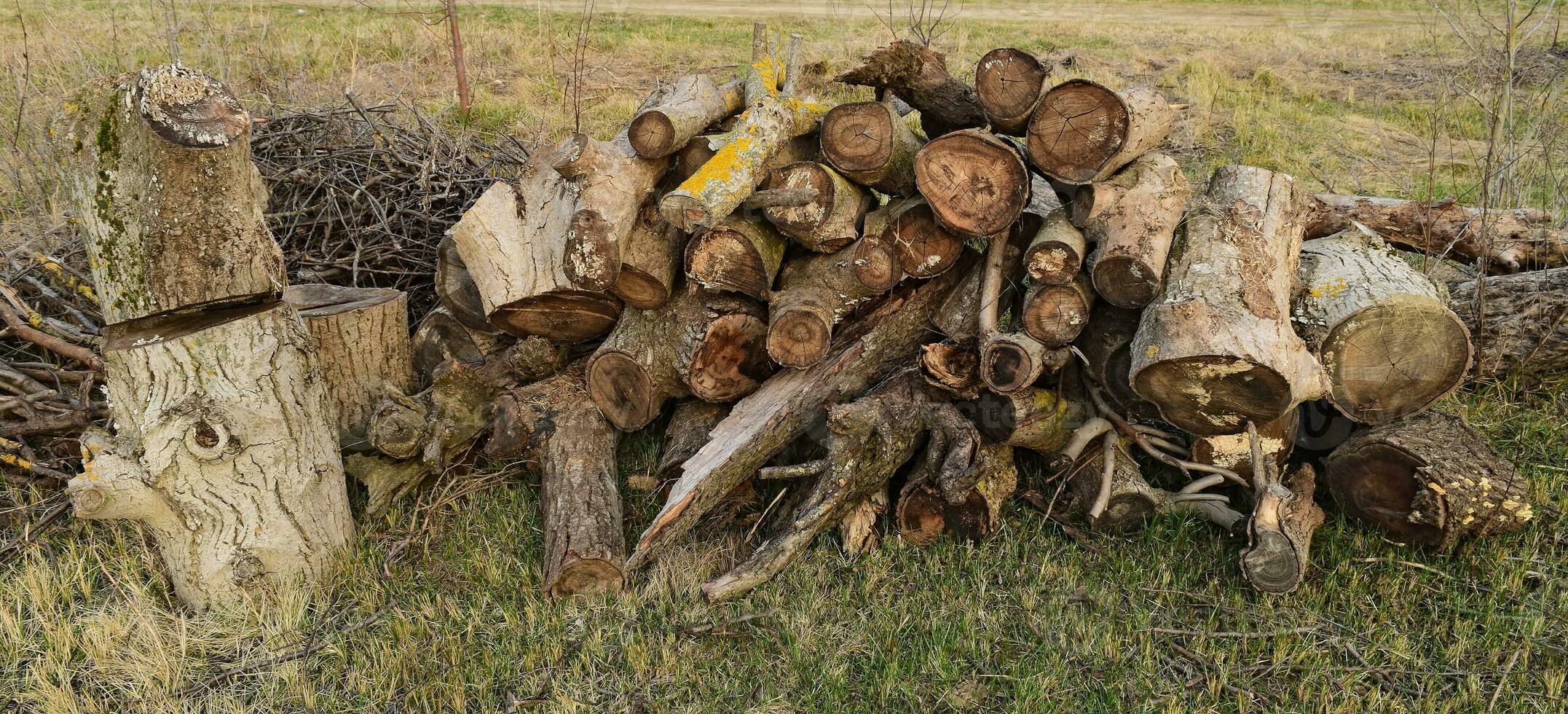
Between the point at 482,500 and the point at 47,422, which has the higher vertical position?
the point at 47,422

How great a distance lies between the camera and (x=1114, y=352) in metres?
3.87

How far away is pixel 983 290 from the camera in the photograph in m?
3.96

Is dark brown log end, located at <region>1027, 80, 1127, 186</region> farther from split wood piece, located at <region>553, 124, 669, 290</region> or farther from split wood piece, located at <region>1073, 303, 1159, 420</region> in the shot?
split wood piece, located at <region>553, 124, 669, 290</region>

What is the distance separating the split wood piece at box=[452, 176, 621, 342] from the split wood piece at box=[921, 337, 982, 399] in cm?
151

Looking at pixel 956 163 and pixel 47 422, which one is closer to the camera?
pixel 956 163

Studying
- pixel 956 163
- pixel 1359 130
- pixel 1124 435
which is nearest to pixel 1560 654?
pixel 1124 435

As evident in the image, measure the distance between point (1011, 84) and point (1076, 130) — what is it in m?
0.32

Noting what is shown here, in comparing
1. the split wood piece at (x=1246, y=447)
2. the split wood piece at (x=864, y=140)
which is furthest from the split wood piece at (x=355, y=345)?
the split wood piece at (x=1246, y=447)

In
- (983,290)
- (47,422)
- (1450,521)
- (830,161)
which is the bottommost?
(1450,521)

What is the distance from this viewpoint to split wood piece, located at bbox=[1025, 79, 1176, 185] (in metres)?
3.58

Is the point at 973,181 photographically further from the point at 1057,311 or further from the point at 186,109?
the point at 186,109

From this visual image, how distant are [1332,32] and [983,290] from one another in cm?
1623

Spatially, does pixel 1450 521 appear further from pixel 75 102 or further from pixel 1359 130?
pixel 1359 130

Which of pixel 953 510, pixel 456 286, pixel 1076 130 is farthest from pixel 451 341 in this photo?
pixel 1076 130
